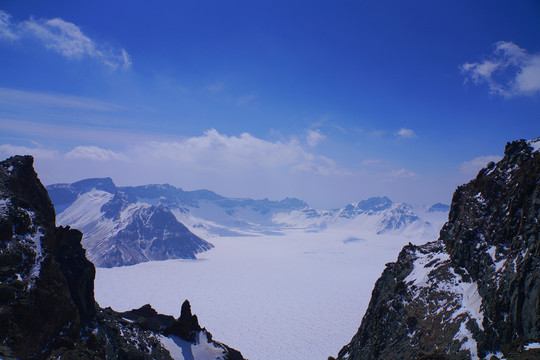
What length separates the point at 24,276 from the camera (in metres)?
40.9

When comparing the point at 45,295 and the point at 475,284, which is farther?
the point at 475,284

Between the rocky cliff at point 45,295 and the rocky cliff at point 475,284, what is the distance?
147ft

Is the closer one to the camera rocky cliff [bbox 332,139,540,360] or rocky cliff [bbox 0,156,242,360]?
rocky cliff [bbox 332,139,540,360]

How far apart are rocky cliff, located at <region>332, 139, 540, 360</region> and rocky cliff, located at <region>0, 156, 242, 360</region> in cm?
4465

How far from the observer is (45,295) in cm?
4166

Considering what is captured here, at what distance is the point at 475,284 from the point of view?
154 feet

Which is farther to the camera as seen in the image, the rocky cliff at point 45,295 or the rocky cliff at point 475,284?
the rocky cliff at point 45,295

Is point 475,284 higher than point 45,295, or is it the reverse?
point 475,284

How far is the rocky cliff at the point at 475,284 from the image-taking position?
3366 centimetres

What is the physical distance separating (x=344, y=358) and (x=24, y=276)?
60114 millimetres

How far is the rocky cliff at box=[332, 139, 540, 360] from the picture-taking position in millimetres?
33656

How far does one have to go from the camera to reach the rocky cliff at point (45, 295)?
38438mm

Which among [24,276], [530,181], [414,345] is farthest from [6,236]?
[530,181]

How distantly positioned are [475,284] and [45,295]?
63350mm
